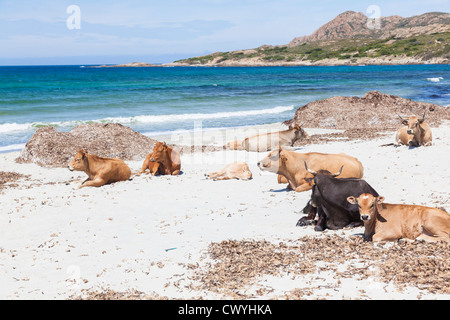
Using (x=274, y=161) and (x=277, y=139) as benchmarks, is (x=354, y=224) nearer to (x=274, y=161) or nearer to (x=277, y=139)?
(x=274, y=161)

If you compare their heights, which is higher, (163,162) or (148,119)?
(148,119)

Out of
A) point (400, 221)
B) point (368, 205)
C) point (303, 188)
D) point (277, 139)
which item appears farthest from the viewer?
point (277, 139)

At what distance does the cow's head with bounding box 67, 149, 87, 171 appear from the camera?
42.2 ft

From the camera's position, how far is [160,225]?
355 inches

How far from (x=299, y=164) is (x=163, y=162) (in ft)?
15.6

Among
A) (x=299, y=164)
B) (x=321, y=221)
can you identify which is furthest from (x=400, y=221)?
(x=299, y=164)

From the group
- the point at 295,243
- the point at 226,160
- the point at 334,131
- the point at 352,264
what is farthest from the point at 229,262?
the point at 334,131

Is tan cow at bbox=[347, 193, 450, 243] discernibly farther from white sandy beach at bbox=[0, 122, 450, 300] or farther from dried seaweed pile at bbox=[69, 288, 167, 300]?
dried seaweed pile at bbox=[69, 288, 167, 300]

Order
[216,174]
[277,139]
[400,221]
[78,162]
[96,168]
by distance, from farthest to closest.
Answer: [277,139] < [216,174] < [96,168] < [78,162] < [400,221]

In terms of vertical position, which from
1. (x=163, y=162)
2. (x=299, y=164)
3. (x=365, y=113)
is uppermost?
(x=365, y=113)

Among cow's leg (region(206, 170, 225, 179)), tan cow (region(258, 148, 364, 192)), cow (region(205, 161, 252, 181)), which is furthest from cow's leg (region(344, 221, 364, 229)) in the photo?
cow's leg (region(206, 170, 225, 179))

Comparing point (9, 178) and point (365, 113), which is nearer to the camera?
point (9, 178)
